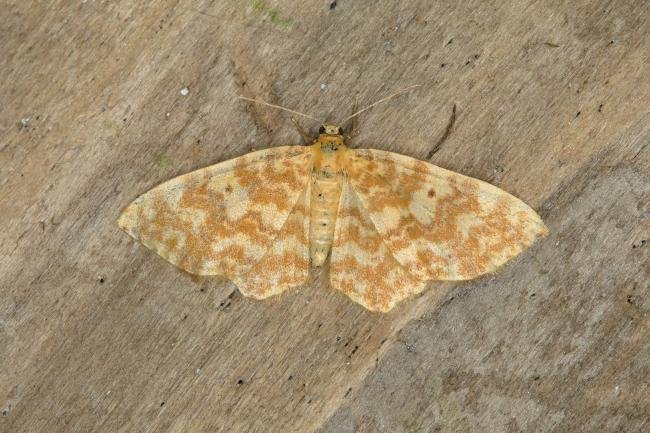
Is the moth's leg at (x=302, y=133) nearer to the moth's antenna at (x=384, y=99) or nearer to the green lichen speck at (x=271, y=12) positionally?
the moth's antenna at (x=384, y=99)

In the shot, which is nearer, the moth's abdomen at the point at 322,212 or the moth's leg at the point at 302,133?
the moth's abdomen at the point at 322,212

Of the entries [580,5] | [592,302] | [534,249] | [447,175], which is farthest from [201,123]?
[592,302]

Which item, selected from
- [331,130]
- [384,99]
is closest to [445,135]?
[384,99]

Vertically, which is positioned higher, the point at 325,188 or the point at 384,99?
the point at 384,99

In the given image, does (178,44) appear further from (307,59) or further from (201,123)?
→ (307,59)

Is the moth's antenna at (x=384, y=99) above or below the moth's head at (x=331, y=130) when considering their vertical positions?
above

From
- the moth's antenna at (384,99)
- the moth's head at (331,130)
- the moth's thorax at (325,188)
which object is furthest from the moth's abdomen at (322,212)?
the moth's antenna at (384,99)

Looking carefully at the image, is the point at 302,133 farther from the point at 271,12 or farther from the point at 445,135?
the point at 445,135

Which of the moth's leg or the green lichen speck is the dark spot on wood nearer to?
the moth's leg
